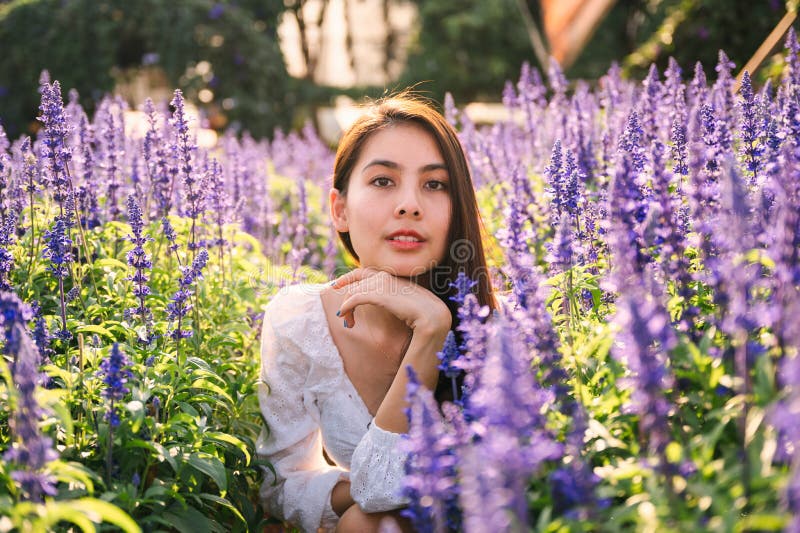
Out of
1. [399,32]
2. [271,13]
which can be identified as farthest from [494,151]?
[399,32]

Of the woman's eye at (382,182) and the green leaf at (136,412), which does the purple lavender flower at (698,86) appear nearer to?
the woman's eye at (382,182)

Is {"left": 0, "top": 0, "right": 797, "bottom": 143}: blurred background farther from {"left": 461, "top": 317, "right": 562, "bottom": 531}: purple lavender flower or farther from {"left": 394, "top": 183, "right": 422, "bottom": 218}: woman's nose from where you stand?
{"left": 461, "top": 317, "right": 562, "bottom": 531}: purple lavender flower

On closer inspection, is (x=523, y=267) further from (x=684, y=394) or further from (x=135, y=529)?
(x=135, y=529)

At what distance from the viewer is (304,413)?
3.29 m

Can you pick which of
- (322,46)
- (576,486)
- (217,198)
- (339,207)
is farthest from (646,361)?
(322,46)

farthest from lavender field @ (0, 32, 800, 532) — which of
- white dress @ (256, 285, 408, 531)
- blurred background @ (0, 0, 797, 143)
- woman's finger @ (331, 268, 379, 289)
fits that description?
blurred background @ (0, 0, 797, 143)

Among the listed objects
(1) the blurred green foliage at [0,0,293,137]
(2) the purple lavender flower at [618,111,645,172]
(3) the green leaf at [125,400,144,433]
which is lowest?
(3) the green leaf at [125,400,144,433]

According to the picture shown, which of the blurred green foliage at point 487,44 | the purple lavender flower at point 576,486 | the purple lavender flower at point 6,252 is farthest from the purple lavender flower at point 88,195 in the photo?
the blurred green foliage at point 487,44

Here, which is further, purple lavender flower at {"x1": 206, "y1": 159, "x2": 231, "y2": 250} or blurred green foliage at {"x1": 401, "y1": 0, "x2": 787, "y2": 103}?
blurred green foliage at {"x1": 401, "y1": 0, "x2": 787, "y2": 103}

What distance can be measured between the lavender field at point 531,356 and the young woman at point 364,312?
0.19 m

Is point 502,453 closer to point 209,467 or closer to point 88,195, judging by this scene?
point 209,467

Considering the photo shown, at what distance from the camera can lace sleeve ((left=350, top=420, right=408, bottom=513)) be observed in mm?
2648

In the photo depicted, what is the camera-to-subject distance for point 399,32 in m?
28.5

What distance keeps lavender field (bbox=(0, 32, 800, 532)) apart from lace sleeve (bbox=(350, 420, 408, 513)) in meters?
0.31
